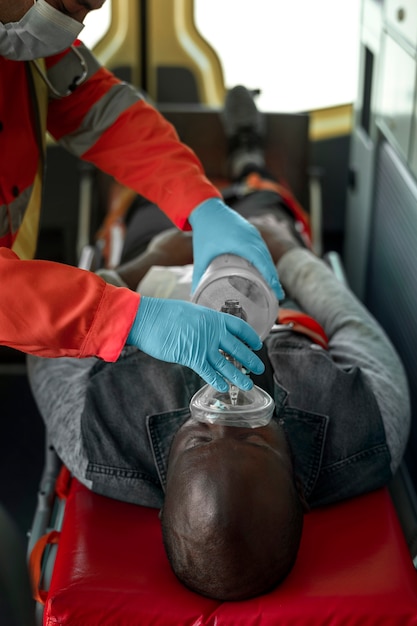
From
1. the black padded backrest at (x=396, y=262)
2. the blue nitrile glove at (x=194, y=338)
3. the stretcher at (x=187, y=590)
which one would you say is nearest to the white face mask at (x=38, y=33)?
the blue nitrile glove at (x=194, y=338)

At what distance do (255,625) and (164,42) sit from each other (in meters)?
3.45

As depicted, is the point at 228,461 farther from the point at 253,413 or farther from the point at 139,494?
the point at 139,494

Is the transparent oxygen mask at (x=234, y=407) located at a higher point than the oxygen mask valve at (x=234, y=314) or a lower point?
lower

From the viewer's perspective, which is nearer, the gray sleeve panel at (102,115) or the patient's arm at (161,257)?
the gray sleeve panel at (102,115)

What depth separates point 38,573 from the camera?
1.79 metres

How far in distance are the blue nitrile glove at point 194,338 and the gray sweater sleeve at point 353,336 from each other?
48 cm

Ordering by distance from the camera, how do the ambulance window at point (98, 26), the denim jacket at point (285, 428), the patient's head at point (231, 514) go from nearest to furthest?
the patient's head at point (231, 514) < the denim jacket at point (285, 428) < the ambulance window at point (98, 26)

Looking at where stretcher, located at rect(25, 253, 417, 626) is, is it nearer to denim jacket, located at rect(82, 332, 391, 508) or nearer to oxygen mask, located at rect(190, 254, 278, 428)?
denim jacket, located at rect(82, 332, 391, 508)

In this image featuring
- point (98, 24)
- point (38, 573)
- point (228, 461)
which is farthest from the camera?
point (98, 24)

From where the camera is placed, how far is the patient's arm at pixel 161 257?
96.3 inches

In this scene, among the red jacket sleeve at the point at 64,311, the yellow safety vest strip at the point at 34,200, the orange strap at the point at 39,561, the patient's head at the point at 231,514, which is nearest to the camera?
the patient's head at the point at 231,514

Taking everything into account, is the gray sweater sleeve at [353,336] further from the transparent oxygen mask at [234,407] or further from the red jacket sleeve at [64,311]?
the red jacket sleeve at [64,311]

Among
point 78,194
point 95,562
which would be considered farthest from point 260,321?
point 78,194

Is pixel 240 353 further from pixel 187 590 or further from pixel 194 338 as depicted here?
pixel 187 590
